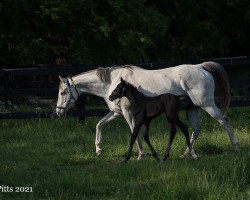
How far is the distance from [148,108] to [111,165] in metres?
1.11

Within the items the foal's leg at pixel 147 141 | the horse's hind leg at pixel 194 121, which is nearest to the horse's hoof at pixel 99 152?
the foal's leg at pixel 147 141

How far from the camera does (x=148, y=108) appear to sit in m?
9.76

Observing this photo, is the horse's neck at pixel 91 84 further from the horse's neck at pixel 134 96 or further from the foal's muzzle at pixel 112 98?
the horse's neck at pixel 134 96

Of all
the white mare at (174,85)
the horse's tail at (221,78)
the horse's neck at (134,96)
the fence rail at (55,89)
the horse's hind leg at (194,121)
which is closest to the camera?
the horse's neck at (134,96)

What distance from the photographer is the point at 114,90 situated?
10125 mm

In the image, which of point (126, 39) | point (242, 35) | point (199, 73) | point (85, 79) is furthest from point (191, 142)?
point (242, 35)

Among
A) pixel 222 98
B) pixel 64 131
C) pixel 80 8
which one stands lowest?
pixel 64 131

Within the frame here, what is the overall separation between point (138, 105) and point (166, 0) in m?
18.7

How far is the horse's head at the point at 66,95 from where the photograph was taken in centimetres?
1128

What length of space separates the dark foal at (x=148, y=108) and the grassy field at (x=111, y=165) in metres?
0.36

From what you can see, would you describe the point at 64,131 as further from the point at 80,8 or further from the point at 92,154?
the point at 80,8

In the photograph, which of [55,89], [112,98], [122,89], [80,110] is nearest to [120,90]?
[122,89]

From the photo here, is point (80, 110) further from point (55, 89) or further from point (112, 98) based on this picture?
point (112, 98)

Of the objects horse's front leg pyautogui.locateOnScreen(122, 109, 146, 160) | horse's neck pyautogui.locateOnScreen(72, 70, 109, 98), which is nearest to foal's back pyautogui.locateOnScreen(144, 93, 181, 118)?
horse's front leg pyautogui.locateOnScreen(122, 109, 146, 160)
